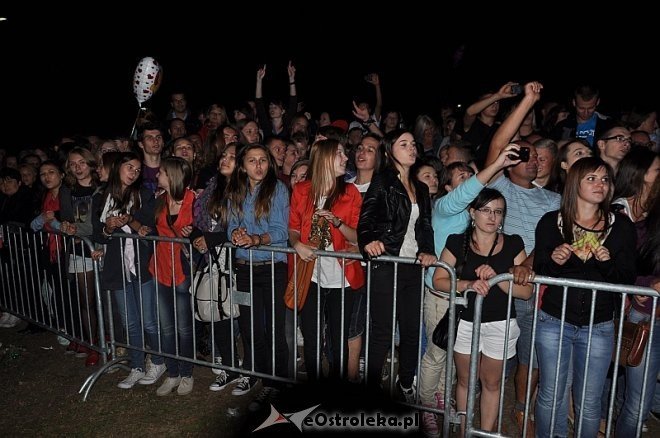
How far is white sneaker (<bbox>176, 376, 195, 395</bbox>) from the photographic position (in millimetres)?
4996

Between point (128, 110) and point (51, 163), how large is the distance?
11928 millimetres

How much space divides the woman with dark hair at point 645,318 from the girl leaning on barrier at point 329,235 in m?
2.15

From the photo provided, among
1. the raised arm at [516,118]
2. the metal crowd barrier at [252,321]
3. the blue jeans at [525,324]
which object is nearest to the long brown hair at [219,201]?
the metal crowd barrier at [252,321]

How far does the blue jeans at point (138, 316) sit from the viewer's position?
5.20 metres

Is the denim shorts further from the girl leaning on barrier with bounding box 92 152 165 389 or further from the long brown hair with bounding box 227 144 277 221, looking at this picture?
the girl leaning on barrier with bounding box 92 152 165 389

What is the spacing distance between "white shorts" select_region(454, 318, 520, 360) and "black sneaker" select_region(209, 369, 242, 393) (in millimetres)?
2467

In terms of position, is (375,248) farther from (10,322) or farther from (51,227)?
(10,322)

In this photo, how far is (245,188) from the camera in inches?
185

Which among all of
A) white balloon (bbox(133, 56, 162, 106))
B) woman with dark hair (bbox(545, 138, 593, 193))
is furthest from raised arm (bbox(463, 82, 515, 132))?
white balloon (bbox(133, 56, 162, 106))

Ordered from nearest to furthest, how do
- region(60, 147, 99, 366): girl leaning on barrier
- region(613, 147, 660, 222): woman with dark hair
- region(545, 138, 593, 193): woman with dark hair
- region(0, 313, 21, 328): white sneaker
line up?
region(613, 147, 660, 222): woman with dark hair → region(545, 138, 593, 193): woman with dark hair → region(60, 147, 99, 366): girl leaning on barrier → region(0, 313, 21, 328): white sneaker

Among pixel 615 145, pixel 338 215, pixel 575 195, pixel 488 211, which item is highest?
pixel 615 145

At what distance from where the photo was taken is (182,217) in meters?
4.96

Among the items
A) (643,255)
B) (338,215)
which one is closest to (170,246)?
(338,215)

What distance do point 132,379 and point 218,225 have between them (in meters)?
1.97
